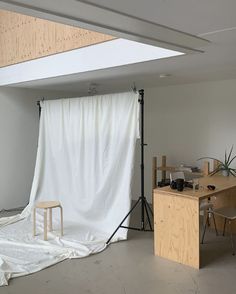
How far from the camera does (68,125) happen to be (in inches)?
202

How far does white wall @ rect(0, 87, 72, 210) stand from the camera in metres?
5.73

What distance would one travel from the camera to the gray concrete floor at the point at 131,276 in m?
2.98

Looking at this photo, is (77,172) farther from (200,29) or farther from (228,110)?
(200,29)

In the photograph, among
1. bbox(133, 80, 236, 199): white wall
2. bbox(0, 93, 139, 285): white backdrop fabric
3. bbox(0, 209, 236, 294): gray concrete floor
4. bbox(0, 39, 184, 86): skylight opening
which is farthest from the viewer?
bbox(133, 80, 236, 199): white wall

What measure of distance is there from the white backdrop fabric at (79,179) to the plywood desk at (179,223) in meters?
0.64

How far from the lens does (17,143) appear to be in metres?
5.91

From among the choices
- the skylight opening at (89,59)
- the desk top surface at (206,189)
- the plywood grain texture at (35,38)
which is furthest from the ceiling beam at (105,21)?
the desk top surface at (206,189)

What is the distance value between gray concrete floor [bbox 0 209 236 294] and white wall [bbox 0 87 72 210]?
106 inches

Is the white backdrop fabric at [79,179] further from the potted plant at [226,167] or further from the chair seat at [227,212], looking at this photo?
the potted plant at [226,167]

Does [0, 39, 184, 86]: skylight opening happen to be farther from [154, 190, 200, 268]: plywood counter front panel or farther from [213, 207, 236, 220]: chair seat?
[213, 207, 236, 220]: chair seat

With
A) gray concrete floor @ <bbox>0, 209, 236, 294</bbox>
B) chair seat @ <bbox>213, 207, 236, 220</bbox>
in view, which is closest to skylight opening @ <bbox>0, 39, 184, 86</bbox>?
chair seat @ <bbox>213, 207, 236, 220</bbox>

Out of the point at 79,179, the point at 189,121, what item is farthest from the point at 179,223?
the point at 189,121

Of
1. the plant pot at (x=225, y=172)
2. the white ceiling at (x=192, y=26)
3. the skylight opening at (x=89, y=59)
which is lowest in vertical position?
the plant pot at (x=225, y=172)

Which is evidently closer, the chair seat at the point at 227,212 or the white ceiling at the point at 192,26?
the white ceiling at the point at 192,26
